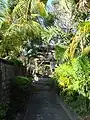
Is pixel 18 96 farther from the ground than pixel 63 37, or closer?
closer

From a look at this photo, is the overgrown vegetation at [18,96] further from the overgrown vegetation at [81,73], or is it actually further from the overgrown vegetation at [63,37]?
the overgrown vegetation at [81,73]

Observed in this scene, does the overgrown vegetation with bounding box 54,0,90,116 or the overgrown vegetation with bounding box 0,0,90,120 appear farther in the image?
the overgrown vegetation with bounding box 0,0,90,120

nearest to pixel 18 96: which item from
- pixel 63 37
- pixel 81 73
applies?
pixel 81 73

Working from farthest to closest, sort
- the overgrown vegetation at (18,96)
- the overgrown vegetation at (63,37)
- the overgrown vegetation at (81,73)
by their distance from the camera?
the overgrown vegetation at (18,96)
the overgrown vegetation at (63,37)
the overgrown vegetation at (81,73)

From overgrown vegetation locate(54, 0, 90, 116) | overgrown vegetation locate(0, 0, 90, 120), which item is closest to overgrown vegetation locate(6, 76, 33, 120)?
overgrown vegetation locate(0, 0, 90, 120)

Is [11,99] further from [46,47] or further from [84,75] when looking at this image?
[46,47]

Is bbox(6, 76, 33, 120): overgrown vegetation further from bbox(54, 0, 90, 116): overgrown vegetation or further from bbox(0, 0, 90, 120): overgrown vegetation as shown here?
bbox(54, 0, 90, 116): overgrown vegetation

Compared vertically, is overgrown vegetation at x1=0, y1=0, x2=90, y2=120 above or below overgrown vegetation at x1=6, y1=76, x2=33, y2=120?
above

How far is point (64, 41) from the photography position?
2225 cm

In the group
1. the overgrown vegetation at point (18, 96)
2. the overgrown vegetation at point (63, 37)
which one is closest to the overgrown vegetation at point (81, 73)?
the overgrown vegetation at point (63, 37)

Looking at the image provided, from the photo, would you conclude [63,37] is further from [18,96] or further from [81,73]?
[18,96]

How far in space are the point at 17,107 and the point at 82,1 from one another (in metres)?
4.83

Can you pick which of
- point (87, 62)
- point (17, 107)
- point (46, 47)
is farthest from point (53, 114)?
point (46, 47)

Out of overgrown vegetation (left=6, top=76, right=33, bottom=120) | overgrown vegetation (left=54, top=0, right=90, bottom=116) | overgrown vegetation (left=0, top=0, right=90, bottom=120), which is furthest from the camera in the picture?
overgrown vegetation (left=6, top=76, right=33, bottom=120)
